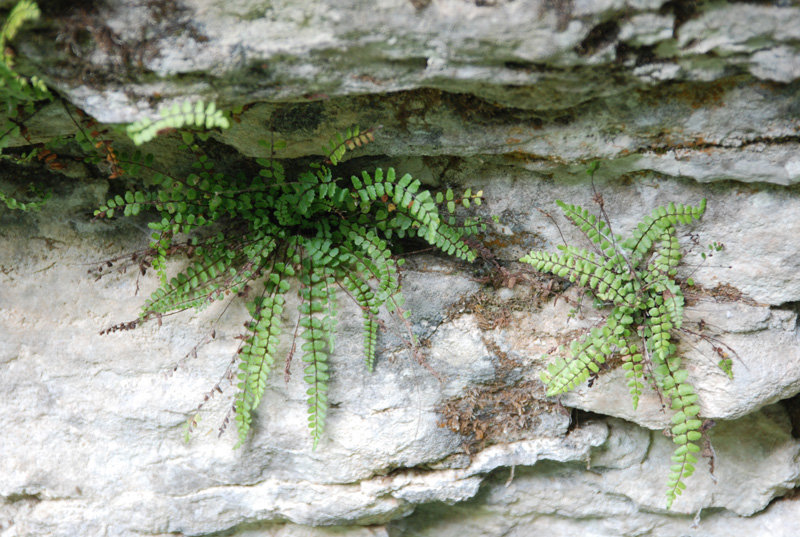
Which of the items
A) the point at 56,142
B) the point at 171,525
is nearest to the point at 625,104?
the point at 56,142

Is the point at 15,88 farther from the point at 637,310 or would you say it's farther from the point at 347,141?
the point at 637,310

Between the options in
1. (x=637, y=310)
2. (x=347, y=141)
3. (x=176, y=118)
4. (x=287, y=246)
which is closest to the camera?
(x=176, y=118)

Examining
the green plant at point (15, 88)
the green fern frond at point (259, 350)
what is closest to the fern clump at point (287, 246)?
the green fern frond at point (259, 350)

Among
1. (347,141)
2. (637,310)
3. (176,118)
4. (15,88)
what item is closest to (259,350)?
(347,141)

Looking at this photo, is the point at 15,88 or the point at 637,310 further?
the point at 637,310

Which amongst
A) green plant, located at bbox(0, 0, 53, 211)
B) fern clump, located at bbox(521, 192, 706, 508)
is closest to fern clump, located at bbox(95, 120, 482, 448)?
green plant, located at bbox(0, 0, 53, 211)

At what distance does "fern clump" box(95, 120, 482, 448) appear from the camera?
3117 mm

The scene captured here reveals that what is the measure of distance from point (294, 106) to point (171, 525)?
3.11m

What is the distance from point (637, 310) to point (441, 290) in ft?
3.93

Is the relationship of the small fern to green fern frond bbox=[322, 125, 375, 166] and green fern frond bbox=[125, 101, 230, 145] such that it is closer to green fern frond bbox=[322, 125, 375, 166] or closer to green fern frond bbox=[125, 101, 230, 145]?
green fern frond bbox=[322, 125, 375, 166]

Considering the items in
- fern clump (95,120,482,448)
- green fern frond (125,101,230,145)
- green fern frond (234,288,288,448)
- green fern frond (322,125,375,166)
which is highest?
green fern frond (125,101,230,145)

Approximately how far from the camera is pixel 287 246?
11.2 ft

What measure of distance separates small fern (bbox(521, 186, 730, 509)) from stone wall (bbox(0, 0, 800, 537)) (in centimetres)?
19

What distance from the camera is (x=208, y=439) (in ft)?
12.0
